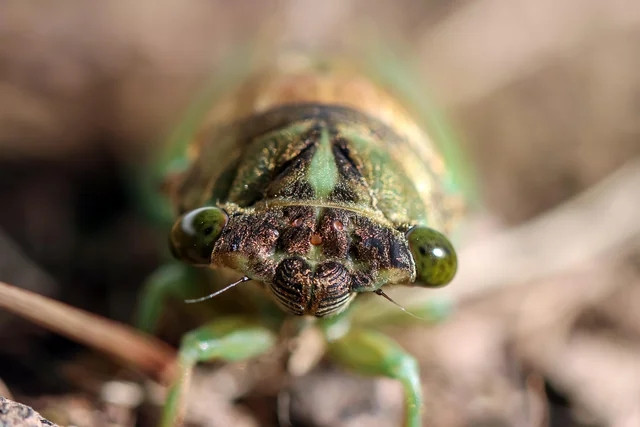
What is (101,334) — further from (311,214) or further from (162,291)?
(311,214)

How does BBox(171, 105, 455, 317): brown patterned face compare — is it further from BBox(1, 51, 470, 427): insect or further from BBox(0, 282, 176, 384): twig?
BBox(0, 282, 176, 384): twig

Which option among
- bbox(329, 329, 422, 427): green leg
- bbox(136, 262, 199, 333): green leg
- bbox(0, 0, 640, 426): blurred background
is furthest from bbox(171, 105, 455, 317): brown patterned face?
bbox(0, 0, 640, 426): blurred background

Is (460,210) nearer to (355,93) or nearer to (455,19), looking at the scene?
(355,93)

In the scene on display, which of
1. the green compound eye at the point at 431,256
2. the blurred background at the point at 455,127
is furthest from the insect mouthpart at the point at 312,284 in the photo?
the blurred background at the point at 455,127

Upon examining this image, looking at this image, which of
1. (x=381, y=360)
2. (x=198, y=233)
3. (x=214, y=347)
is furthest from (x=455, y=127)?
(x=198, y=233)

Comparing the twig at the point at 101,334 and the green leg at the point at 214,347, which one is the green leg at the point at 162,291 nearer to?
the twig at the point at 101,334

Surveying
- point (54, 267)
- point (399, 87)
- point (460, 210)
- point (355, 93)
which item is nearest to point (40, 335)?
point (54, 267)
